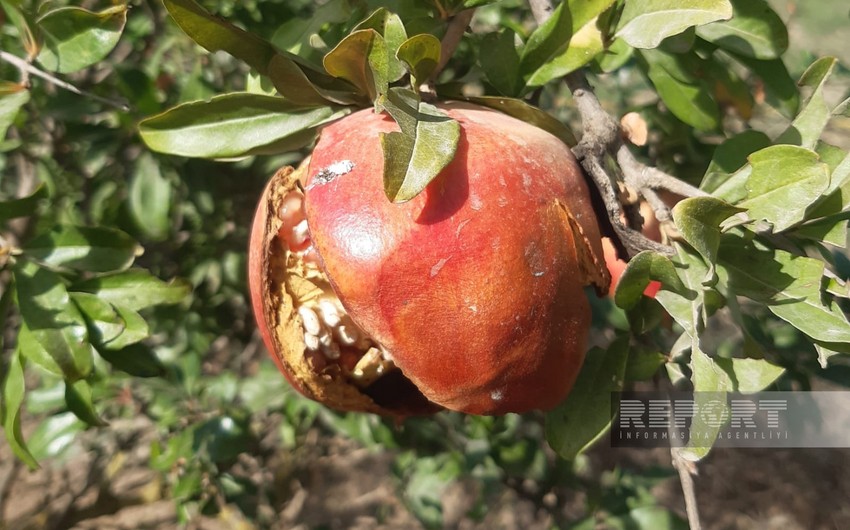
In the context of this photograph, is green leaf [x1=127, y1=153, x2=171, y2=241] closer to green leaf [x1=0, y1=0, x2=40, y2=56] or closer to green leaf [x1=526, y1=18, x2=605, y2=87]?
green leaf [x1=0, y1=0, x2=40, y2=56]

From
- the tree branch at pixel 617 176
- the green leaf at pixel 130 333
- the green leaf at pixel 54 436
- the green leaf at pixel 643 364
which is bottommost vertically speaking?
the green leaf at pixel 54 436

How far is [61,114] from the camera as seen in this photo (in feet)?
3.66

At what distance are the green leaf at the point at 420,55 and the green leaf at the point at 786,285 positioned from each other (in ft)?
1.04

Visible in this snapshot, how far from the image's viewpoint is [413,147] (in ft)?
1.88

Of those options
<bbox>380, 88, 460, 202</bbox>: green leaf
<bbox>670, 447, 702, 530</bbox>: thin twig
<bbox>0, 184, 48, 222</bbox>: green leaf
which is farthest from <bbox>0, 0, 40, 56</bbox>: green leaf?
<bbox>670, 447, 702, 530</bbox>: thin twig

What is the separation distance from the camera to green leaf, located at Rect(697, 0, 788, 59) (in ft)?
2.69

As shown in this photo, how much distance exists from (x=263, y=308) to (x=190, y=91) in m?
0.54

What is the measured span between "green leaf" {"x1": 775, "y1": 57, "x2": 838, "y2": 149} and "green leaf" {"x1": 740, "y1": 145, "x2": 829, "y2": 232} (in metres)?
0.09

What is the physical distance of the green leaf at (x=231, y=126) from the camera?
0.73 m

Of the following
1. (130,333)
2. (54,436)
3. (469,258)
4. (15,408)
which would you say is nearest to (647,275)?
(469,258)

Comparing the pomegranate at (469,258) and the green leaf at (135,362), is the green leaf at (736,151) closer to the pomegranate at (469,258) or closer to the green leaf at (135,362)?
the pomegranate at (469,258)

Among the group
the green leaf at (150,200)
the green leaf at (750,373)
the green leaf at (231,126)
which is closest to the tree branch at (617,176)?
the green leaf at (750,373)

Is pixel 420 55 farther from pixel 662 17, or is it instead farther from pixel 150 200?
pixel 150 200

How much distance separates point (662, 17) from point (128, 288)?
67 centimetres
